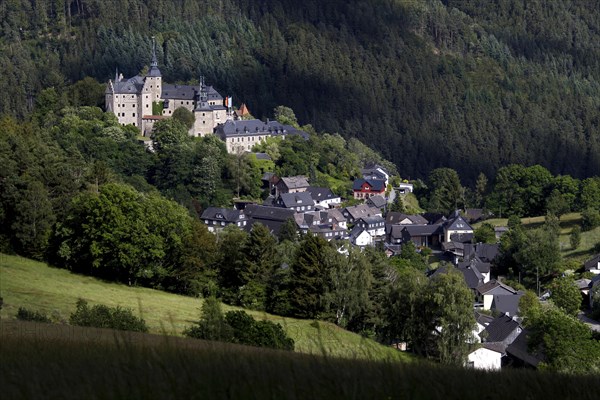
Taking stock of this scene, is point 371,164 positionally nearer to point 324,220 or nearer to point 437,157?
point 324,220

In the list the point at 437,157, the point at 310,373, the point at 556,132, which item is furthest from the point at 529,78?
the point at 310,373

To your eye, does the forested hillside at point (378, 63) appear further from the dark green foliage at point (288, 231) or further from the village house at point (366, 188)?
the dark green foliage at point (288, 231)

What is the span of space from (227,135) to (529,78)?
8808 centimetres

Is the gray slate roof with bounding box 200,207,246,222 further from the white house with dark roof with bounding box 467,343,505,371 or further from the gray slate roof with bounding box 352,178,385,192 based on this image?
the white house with dark roof with bounding box 467,343,505,371

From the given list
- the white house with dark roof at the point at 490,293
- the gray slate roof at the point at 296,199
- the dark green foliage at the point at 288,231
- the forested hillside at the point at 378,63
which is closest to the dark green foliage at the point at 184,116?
the gray slate roof at the point at 296,199

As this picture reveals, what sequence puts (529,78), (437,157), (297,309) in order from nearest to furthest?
(297,309), (437,157), (529,78)

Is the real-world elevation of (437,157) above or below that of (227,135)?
below

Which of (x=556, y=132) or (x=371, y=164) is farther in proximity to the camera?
(x=556, y=132)

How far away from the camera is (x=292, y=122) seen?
103 meters

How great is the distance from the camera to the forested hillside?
123625 mm

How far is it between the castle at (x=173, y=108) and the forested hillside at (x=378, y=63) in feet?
73.3

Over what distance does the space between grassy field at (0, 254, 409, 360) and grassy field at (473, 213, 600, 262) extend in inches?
1466

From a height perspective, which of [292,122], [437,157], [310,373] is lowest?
[437,157]

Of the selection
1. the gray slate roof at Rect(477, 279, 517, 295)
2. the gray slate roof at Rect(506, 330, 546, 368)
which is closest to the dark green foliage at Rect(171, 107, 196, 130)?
the gray slate roof at Rect(477, 279, 517, 295)
